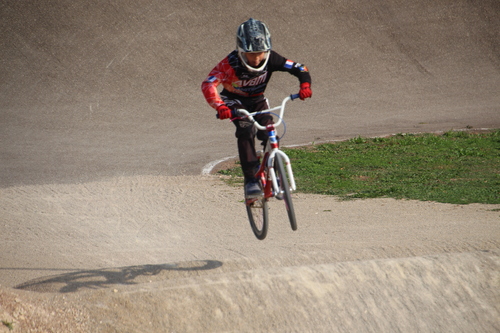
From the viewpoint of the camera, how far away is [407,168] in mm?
14406

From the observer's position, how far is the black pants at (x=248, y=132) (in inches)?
261

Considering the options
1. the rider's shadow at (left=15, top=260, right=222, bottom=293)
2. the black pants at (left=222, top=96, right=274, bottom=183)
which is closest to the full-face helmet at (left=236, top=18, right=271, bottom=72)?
A: the black pants at (left=222, top=96, right=274, bottom=183)

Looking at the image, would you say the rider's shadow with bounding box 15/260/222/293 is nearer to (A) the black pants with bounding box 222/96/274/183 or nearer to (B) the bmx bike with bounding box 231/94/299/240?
(B) the bmx bike with bounding box 231/94/299/240

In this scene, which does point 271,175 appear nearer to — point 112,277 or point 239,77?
point 239,77

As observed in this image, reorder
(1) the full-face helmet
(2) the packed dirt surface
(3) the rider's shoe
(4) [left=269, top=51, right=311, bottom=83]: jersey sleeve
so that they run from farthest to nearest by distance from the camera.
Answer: (2) the packed dirt surface
(3) the rider's shoe
(4) [left=269, top=51, right=311, bottom=83]: jersey sleeve
(1) the full-face helmet

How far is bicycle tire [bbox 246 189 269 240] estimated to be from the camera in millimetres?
6777

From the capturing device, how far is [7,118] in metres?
20.9

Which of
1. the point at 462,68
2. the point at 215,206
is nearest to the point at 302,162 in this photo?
the point at 215,206

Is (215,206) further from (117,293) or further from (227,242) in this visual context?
(117,293)

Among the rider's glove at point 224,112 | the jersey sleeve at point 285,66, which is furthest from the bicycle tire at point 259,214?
the jersey sleeve at point 285,66

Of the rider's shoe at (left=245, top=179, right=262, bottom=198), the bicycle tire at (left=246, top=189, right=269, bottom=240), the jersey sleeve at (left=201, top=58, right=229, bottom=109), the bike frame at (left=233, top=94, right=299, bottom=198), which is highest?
the jersey sleeve at (left=201, top=58, right=229, bottom=109)

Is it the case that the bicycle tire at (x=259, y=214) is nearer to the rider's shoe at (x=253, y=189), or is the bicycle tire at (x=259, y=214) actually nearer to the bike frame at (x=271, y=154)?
the rider's shoe at (x=253, y=189)

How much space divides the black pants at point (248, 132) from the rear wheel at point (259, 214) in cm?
33

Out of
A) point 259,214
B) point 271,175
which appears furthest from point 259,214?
point 271,175
